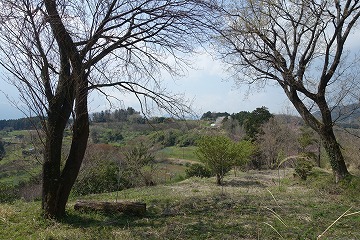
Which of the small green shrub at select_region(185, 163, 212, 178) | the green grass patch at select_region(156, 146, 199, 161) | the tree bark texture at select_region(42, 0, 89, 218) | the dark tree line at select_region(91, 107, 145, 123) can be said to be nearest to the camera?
the tree bark texture at select_region(42, 0, 89, 218)

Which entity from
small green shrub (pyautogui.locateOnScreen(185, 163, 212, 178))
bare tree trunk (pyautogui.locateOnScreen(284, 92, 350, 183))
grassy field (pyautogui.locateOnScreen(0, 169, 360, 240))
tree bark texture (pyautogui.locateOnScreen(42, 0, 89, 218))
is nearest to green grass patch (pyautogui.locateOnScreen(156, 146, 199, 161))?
small green shrub (pyautogui.locateOnScreen(185, 163, 212, 178))

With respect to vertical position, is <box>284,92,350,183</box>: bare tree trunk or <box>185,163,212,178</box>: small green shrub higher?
<box>284,92,350,183</box>: bare tree trunk

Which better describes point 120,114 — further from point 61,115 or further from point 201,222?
point 201,222

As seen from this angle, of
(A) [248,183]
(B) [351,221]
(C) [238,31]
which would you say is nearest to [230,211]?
(B) [351,221]

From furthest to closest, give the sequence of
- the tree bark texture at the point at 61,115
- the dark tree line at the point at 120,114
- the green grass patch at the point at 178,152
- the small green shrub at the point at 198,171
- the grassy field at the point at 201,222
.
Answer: the green grass patch at the point at 178,152, the small green shrub at the point at 198,171, the dark tree line at the point at 120,114, the tree bark texture at the point at 61,115, the grassy field at the point at 201,222

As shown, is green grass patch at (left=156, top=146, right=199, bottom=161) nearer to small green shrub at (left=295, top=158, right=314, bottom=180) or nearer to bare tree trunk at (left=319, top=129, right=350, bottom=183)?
small green shrub at (left=295, top=158, right=314, bottom=180)

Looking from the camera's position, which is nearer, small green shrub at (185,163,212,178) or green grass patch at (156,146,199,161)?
small green shrub at (185,163,212,178)

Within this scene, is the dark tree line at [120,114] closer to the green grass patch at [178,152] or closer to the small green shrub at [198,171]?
the small green shrub at [198,171]

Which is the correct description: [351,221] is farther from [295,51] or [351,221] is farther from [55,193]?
[295,51]

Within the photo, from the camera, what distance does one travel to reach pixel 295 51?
10516mm

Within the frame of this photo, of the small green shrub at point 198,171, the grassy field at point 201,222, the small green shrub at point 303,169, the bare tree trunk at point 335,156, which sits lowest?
the small green shrub at point 198,171

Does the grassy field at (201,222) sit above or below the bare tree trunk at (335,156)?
below

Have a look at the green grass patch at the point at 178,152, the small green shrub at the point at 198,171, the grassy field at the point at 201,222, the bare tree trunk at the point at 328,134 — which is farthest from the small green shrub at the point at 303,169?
the green grass patch at the point at 178,152

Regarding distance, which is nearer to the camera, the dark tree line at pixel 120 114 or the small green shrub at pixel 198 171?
the dark tree line at pixel 120 114
